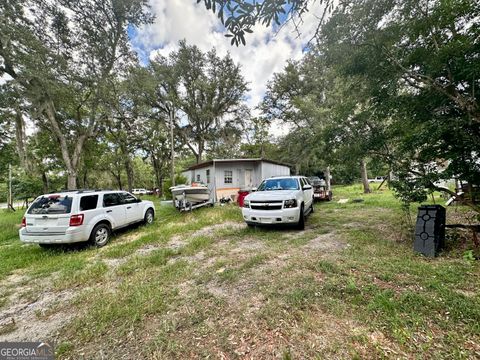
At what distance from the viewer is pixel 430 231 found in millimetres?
4031

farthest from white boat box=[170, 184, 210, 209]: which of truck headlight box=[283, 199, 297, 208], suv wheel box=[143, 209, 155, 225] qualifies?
truck headlight box=[283, 199, 297, 208]

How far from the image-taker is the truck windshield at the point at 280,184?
23.1ft

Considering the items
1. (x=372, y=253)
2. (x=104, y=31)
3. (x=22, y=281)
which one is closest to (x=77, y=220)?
(x=22, y=281)

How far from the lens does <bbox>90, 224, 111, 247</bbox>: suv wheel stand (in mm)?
5758

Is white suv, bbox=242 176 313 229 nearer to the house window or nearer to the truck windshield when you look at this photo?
the truck windshield

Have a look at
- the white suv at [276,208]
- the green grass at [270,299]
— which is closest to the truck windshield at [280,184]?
the white suv at [276,208]

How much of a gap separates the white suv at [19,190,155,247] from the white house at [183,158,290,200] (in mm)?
8602

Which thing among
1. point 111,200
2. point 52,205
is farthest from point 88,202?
point 111,200

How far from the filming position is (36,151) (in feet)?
59.1

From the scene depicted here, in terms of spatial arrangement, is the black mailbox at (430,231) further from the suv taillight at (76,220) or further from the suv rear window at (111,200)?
the suv rear window at (111,200)

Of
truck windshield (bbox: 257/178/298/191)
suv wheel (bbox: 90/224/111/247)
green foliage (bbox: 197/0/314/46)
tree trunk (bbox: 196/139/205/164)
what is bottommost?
suv wheel (bbox: 90/224/111/247)

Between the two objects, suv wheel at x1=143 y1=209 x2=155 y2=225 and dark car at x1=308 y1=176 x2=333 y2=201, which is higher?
dark car at x1=308 y1=176 x2=333 y2=201

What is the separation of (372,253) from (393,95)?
150 inches

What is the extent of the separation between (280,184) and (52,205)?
6568 mm
